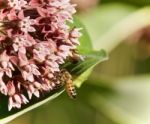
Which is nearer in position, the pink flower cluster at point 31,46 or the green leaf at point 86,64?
the pink flower cluster at point 31,46

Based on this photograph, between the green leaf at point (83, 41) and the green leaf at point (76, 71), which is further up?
the green leaf at point (83, 41)

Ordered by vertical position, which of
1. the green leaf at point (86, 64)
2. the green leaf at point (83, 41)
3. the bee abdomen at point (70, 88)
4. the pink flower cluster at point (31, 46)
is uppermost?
the pink flower cluster at point (31, 46)

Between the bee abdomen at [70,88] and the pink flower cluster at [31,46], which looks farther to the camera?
the bee abdomen at [70,88]

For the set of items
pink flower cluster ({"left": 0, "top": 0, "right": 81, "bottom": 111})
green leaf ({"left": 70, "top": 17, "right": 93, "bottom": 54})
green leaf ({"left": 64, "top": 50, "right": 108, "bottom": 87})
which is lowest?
green leaf ({"left": 64, "top": 50, "right": 108, "bottom": 87})

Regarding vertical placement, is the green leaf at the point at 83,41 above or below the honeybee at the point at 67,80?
above

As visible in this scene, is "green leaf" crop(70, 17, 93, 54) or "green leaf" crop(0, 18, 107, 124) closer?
"green leaf" crop(0, 18, 107, 124)

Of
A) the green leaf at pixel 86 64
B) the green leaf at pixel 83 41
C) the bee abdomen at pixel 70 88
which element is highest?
the green leaf at pixel 83 41

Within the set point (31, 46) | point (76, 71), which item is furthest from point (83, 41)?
point (31, 46)

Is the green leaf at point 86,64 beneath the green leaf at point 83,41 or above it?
beneath
